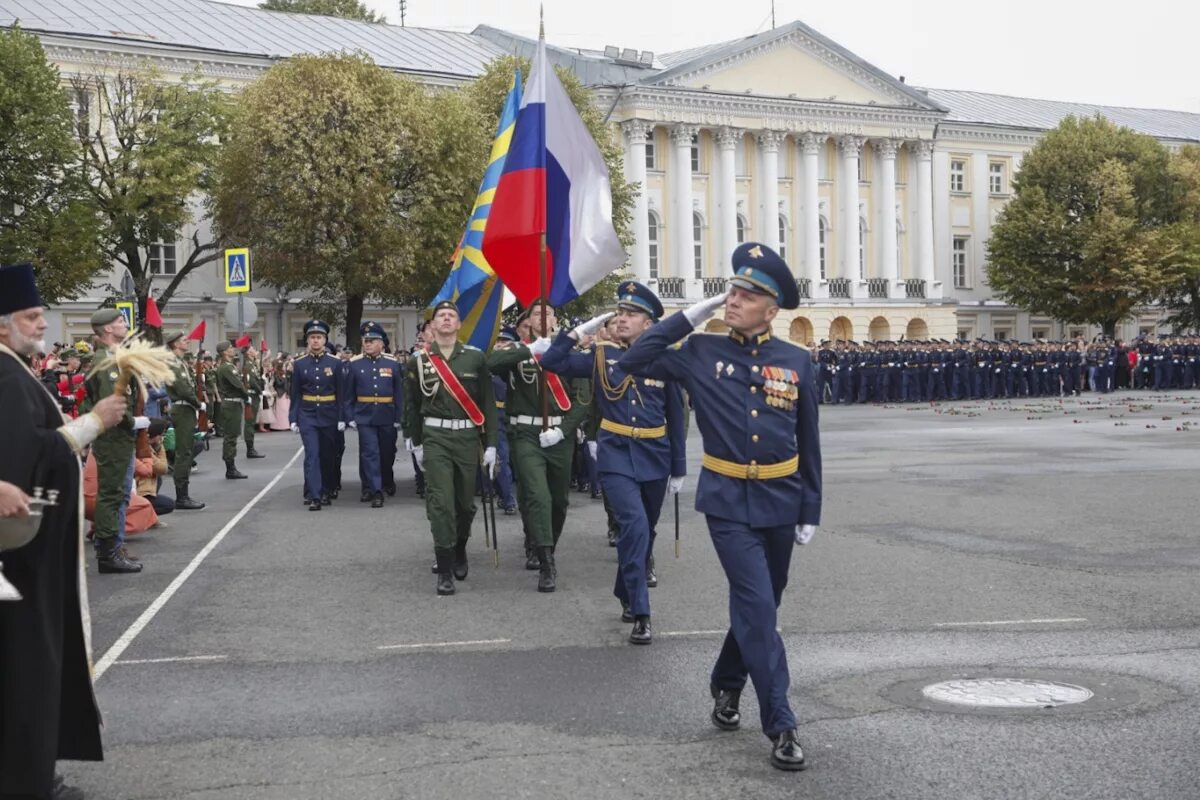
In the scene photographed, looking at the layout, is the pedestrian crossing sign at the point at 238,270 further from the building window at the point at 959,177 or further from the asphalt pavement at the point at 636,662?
the building window at the point at 959,177

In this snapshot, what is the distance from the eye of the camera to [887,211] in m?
76.0

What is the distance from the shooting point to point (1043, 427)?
29688mm

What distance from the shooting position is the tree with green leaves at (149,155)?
44594mm

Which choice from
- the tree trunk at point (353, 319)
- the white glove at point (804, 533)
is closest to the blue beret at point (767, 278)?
the white glove at point (804, 533)

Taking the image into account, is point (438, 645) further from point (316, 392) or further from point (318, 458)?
point (316, 392)

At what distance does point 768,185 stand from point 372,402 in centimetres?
5638

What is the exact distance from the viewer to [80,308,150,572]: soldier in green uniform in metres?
11.8

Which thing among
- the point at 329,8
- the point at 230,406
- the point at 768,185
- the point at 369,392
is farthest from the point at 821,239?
the point at 369,392

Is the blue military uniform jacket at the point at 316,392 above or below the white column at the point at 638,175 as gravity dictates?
below

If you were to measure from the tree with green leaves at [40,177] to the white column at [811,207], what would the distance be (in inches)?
1567

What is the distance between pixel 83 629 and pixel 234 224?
141ft

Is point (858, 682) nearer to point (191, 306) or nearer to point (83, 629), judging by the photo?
point (83, 629)

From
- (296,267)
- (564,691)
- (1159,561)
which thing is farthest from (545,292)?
(296,267)

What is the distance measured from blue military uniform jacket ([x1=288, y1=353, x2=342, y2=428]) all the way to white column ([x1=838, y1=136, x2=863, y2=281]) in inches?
2318
